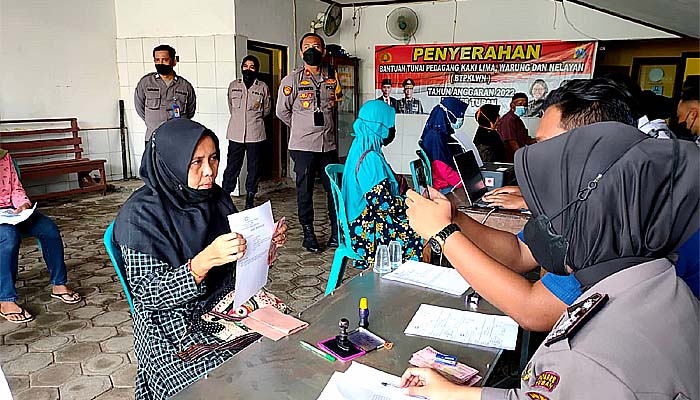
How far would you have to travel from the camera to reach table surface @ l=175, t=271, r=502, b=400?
3.82 ft

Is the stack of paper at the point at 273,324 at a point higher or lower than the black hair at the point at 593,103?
lower

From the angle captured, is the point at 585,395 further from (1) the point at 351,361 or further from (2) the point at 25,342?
(2) the point at 25,342

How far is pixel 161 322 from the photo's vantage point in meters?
1.66

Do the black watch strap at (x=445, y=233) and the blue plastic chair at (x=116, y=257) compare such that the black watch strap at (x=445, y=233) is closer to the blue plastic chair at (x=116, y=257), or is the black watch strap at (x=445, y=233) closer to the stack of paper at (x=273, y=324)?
the stack of paper at (x=273, y=324)

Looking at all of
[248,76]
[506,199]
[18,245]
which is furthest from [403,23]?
[18,245]

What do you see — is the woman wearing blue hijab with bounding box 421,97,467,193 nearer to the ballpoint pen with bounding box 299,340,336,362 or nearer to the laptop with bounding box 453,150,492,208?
the laptop with bounding box 453,150,492,208

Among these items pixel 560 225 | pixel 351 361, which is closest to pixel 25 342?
A: pixel 351 361

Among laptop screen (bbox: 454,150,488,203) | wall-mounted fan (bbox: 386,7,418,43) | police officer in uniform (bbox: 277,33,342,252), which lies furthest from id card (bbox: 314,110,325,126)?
wall-mounted fan (bbox: 386,7,418,43)

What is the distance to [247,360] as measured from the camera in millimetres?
1285

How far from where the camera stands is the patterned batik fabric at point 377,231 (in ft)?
9.57

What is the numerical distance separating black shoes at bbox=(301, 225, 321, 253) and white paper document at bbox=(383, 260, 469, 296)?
2.48 m

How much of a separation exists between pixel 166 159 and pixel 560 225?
1.28m

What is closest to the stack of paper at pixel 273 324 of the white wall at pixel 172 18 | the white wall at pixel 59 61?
the white wall at pixel 172 18

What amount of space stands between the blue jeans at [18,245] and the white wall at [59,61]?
133 inches
